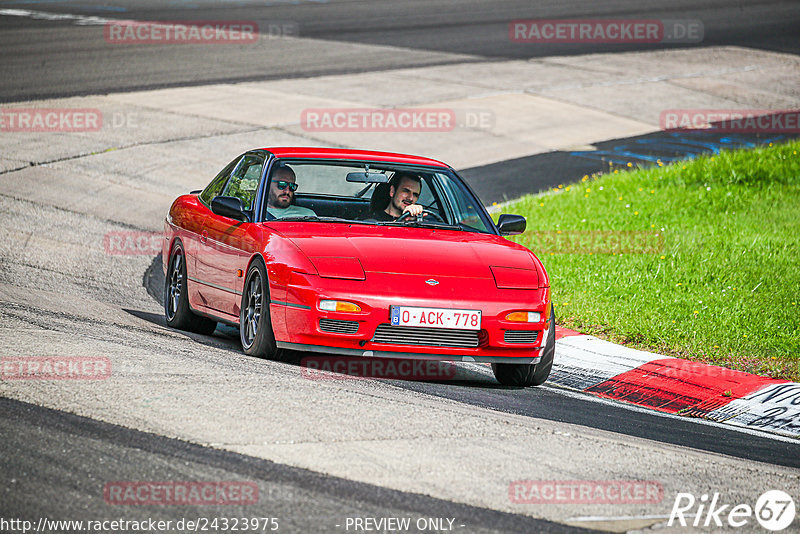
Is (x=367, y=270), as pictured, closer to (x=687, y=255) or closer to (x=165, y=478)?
(x=165, y=478)

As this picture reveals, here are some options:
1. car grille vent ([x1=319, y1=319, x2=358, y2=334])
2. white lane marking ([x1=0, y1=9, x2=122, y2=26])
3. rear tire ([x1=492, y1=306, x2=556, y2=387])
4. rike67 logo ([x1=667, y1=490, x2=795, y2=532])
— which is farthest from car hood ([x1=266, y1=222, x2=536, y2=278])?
white lane marking ([x1=0, y1=9, x2=122, y2=26])

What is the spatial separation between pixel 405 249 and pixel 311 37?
2228cm

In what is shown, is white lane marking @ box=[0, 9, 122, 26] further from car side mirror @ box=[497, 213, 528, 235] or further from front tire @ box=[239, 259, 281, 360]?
front tire @ box=[239, 259, 281, 360]

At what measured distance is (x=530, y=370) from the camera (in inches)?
295

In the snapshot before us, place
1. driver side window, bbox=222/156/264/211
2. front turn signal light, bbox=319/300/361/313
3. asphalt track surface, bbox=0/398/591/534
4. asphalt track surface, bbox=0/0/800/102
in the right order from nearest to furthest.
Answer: asphalt track surface, bbox=0/398/591/534, front turn signal light, bbox=319/300/361/313, driver side window, bbox=222/156/264/211, asphalt track surface, bbox=0/0/800/102

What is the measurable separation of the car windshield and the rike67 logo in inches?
140

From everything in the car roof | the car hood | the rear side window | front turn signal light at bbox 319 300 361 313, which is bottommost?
front turn signal light at bbox 319 300 361 313

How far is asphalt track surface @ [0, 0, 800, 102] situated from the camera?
73.7ft

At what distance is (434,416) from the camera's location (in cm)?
582

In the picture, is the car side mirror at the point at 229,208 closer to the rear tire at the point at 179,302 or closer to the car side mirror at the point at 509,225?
the rear tire at the point at 179,302

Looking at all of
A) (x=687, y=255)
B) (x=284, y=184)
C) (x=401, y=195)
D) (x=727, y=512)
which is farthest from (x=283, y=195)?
(x=687, y=255)

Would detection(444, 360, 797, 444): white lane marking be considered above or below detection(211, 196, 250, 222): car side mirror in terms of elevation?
below

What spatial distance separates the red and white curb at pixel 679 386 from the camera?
7.43 metres

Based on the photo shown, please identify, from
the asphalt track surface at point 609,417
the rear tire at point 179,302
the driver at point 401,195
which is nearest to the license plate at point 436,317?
the asphalt track surface at point 609,417
